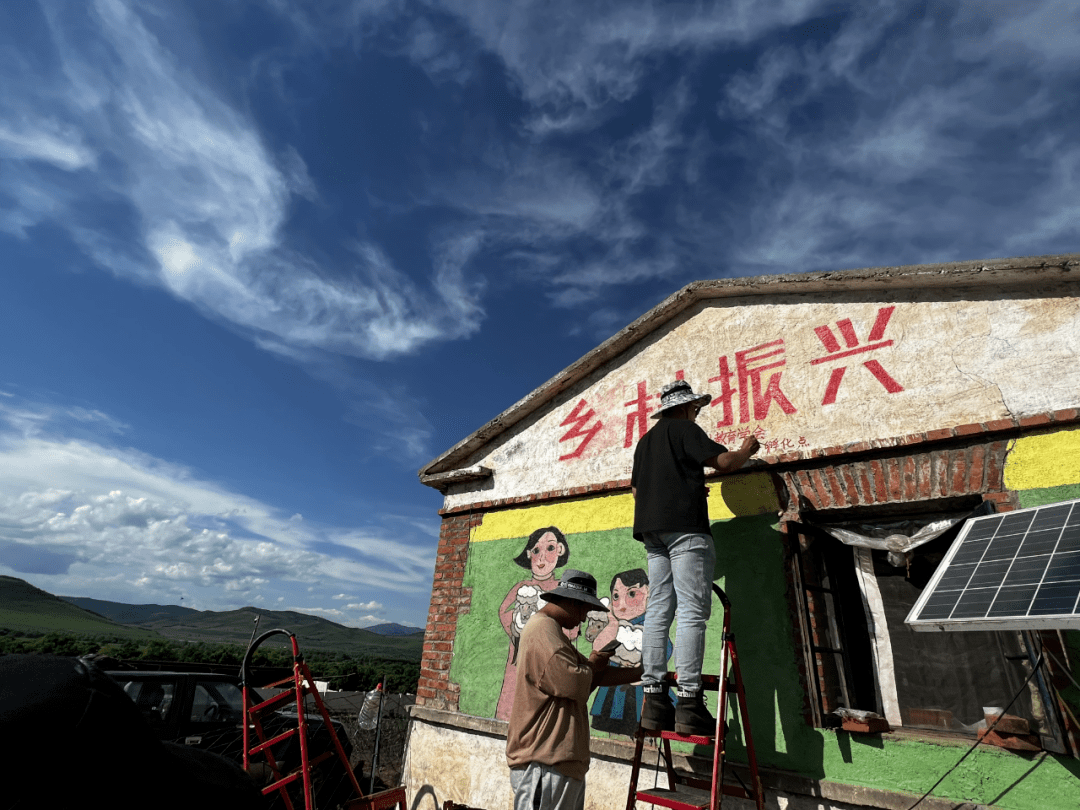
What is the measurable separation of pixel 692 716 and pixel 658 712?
22 cm

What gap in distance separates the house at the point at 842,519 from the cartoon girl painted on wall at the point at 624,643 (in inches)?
0.8

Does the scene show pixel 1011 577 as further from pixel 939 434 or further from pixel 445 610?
pixel 445 610

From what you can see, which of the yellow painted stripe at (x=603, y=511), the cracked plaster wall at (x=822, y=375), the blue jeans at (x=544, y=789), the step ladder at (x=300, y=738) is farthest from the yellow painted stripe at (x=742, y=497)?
the step ladder at (x=300, y=738)

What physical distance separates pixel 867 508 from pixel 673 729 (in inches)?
80.5

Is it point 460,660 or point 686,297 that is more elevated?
point 686,297

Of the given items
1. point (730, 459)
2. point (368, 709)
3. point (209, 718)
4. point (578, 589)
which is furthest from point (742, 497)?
point (368, 709)

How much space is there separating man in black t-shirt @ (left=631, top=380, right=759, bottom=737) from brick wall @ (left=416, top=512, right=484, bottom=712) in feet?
9.73

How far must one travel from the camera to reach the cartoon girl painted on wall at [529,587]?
5.59 metres

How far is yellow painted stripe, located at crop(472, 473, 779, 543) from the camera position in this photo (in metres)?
4.66

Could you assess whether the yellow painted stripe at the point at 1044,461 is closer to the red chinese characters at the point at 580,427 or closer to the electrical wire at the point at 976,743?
the electrical wire at the point at 976,743

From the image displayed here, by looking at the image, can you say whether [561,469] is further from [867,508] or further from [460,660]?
[867,508]

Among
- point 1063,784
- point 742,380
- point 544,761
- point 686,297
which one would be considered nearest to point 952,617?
point 1063,784

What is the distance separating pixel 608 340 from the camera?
627 centimetres

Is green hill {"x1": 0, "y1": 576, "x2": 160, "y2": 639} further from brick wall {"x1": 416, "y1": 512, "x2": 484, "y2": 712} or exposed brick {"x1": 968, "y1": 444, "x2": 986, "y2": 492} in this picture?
exposed brick {"x1": 968, "y1": 444, "x2": 986, "y2": 492}
